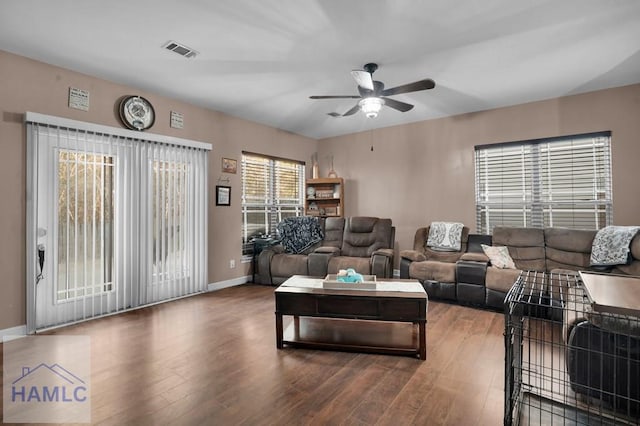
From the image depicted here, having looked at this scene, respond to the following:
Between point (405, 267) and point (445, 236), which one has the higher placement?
point (445, 236)

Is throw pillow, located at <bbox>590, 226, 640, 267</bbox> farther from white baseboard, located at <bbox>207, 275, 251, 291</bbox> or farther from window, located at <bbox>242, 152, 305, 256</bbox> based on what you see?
white baseboard, located at <bbox>207, 275, 251, 291</bbox>

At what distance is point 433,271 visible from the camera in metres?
4.21

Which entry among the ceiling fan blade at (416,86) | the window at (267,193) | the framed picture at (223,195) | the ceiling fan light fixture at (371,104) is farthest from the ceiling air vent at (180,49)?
the window at (267,193)

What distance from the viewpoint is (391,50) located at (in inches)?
120

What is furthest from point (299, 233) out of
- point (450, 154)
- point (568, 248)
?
point (568, 248)

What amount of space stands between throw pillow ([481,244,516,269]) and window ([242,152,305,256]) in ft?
11.4

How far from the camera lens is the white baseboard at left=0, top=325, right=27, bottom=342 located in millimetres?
2967

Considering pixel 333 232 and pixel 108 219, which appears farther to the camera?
pixel 333 232

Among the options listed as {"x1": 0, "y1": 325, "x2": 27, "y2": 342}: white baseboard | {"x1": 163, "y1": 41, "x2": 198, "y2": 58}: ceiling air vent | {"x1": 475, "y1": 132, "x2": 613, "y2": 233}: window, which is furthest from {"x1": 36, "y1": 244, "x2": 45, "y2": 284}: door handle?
{"x1": 475, "y1": 132, "x2": 613, "y2": 233}: window

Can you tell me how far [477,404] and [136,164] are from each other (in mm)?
4119

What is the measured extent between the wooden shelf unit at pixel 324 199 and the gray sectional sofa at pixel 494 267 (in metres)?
2.00

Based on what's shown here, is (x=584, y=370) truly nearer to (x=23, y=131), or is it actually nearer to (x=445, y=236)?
(x=445, y=236)

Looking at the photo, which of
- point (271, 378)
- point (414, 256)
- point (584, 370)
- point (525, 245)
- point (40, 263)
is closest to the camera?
point (584, 370)

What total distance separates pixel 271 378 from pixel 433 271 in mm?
2688
